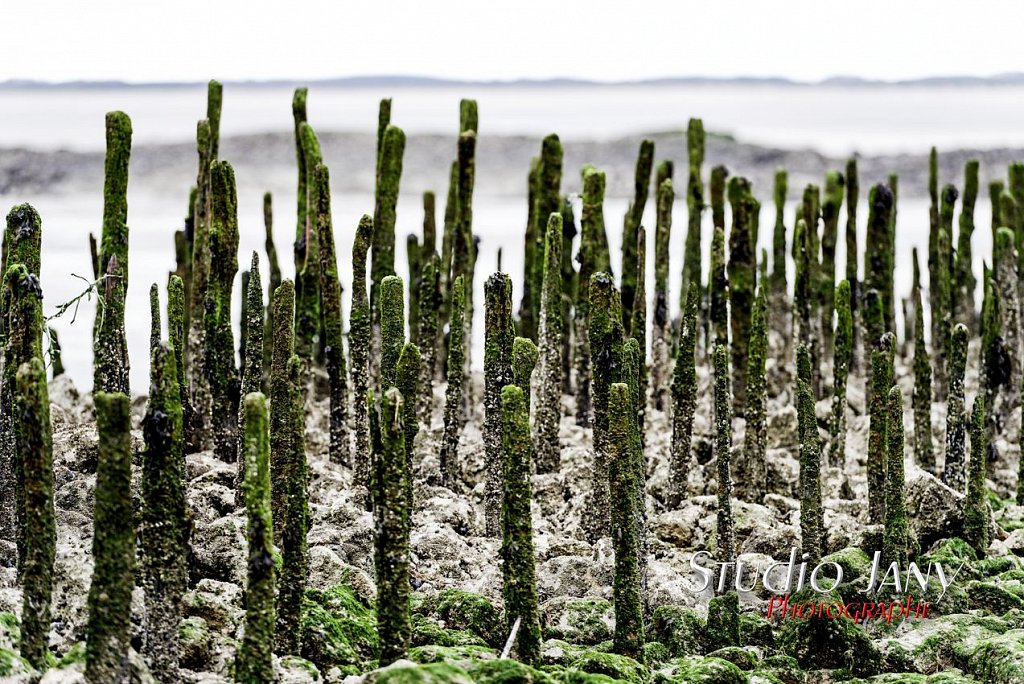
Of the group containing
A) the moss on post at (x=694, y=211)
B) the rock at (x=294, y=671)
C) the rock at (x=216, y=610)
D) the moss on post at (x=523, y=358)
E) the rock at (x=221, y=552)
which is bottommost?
the rock at (x=294, y=671)

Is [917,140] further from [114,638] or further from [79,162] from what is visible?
[114,638]

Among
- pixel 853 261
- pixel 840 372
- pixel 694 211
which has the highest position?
pixel 694 211

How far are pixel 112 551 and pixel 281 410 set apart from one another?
4.63 ft

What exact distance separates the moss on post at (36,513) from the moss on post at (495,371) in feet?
6.03

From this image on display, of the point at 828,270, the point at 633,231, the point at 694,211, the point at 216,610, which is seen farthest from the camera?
the point at 828,270

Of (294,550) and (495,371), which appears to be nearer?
(294,550)

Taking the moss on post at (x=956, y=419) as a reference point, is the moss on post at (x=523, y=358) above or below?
above

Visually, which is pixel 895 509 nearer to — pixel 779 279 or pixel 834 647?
pixel 834 647

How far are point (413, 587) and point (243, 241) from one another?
39.9ft

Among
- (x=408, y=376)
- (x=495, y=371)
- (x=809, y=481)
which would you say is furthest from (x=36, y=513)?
(x=809, y=481)

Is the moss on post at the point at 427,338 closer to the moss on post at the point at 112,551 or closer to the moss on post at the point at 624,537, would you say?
the moss on post at the point at 624,537

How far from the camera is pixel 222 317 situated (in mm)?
6430

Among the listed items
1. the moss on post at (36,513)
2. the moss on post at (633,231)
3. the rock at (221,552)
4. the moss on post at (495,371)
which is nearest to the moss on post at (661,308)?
the moss on post at (633,231)

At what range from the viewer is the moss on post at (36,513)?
13.4 ft
